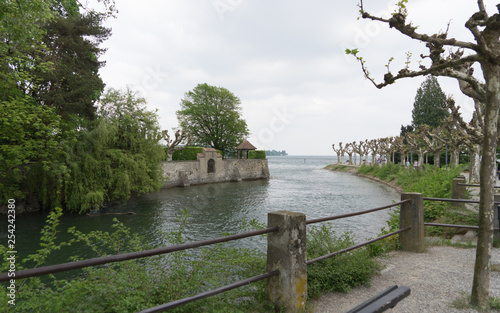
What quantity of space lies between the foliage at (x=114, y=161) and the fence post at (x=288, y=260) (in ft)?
53.2

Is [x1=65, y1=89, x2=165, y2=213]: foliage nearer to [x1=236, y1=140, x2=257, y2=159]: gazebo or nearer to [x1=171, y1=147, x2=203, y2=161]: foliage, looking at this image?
[x1=171, y1=147, x2=203, y2=161]: foliage

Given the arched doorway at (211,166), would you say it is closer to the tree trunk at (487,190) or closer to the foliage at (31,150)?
the foliage at (31,150)

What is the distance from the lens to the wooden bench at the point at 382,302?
191cm

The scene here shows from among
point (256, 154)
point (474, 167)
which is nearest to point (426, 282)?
point (474, 167)

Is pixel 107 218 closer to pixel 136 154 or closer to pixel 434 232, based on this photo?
pixel 136 154

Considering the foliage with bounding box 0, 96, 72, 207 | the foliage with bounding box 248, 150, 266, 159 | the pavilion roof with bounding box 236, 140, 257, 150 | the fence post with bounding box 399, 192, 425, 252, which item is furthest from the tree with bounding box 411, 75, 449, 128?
the foliage with bounding box 0, 96, 72, 207

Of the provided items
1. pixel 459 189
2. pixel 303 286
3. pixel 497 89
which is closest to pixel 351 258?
pixel 303 286

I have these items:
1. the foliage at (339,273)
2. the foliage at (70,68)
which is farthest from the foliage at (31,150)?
the foliage at (339,273)

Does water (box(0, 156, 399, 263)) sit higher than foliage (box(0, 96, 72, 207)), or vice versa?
foliage (box(0, 96, 72, 207))

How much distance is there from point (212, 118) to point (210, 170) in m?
13.1

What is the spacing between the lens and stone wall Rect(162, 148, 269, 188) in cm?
3325

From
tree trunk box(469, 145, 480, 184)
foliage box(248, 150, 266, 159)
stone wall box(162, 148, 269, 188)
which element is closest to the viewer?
tree trunk box(469, 145, 480, 184)

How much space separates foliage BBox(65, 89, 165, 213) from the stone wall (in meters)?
8.98

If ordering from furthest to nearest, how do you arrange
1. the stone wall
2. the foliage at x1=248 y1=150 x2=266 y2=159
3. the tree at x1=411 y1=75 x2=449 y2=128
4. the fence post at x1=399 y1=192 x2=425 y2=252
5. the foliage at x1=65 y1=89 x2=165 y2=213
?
the tree at x1=411 y1=75 x2=449 y2=128 < the foliage at x1=248 y1=150 x2=266 y2=159 < the stone wall < the foliage at x1=65 y1=89 x2=165 y2=213 < the fence post at x1=399 y1=192 x2=425 y2=252
